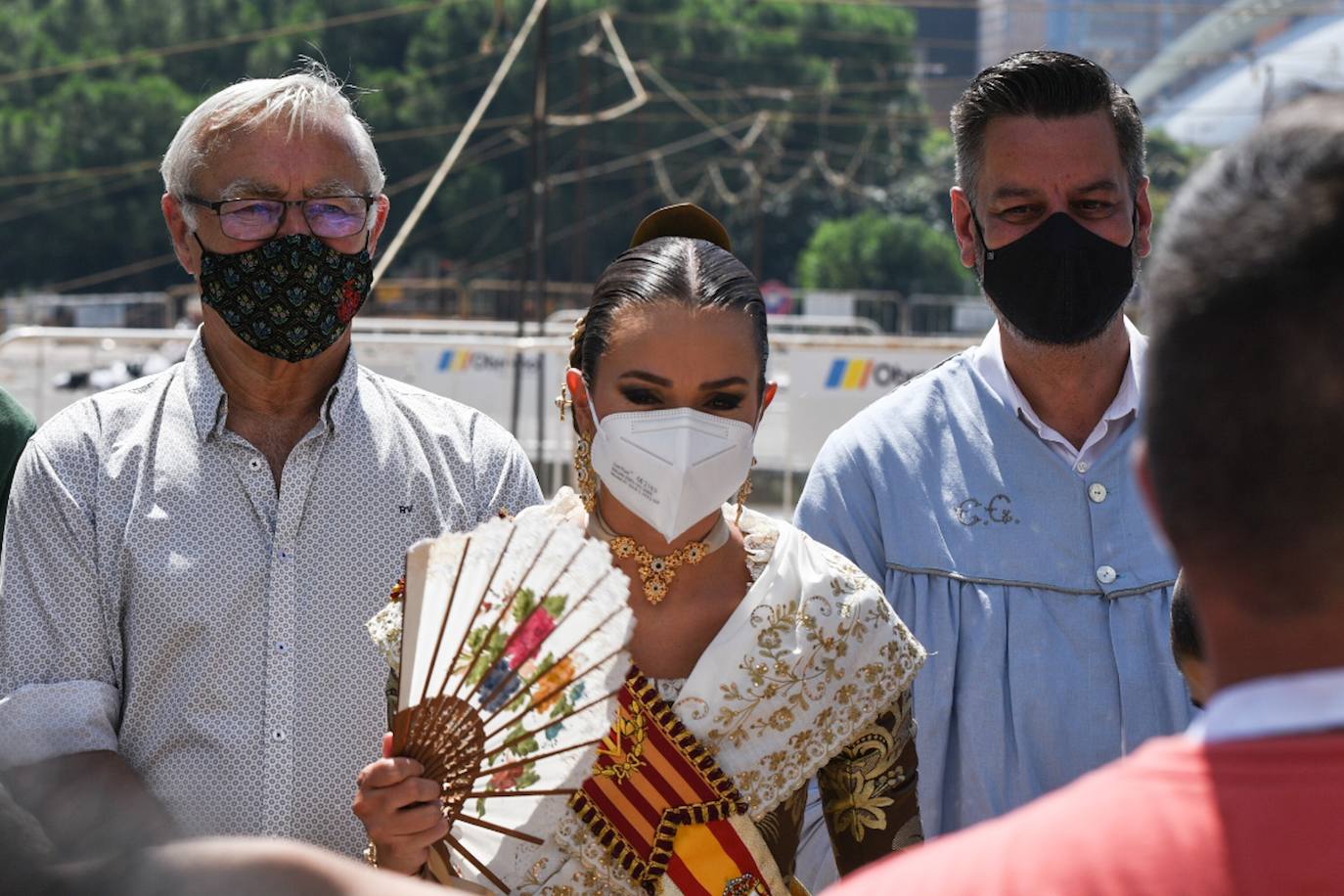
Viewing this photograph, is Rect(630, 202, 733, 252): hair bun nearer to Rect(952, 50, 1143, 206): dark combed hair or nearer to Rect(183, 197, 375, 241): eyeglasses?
Rect(183, 197, 375, 241): eyeglasses

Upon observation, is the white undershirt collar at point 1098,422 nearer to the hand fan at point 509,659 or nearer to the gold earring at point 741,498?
the gold earring at point 741,498

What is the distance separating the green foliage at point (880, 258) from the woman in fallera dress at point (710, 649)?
64.4 m

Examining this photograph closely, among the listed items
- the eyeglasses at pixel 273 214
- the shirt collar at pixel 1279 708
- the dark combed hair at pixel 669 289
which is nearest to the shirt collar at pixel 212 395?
the eyeglasses at pixel 273 214

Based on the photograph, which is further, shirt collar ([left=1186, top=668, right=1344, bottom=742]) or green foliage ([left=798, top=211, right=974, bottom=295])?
green foliage ([left=798, top=211, right=974, bottom=295])

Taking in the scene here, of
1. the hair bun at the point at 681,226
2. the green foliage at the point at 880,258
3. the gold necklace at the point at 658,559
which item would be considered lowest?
the green foliage at the point at 880,258

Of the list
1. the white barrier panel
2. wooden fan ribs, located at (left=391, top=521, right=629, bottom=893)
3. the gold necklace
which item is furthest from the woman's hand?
the white barrier panel

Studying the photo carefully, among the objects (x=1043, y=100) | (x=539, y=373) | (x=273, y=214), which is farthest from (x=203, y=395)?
(x=539, y=373)

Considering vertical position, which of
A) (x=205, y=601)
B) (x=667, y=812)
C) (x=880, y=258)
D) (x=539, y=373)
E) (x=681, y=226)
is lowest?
(x=880, y=258)

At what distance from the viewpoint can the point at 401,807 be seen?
236cm

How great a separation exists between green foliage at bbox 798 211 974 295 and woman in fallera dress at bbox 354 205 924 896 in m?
64.4

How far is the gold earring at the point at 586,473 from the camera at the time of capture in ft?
9.46

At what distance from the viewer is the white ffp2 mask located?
2676mm

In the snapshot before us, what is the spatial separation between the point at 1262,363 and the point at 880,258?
2613 inches

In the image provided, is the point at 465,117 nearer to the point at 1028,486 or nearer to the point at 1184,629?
the point at 1028,486
